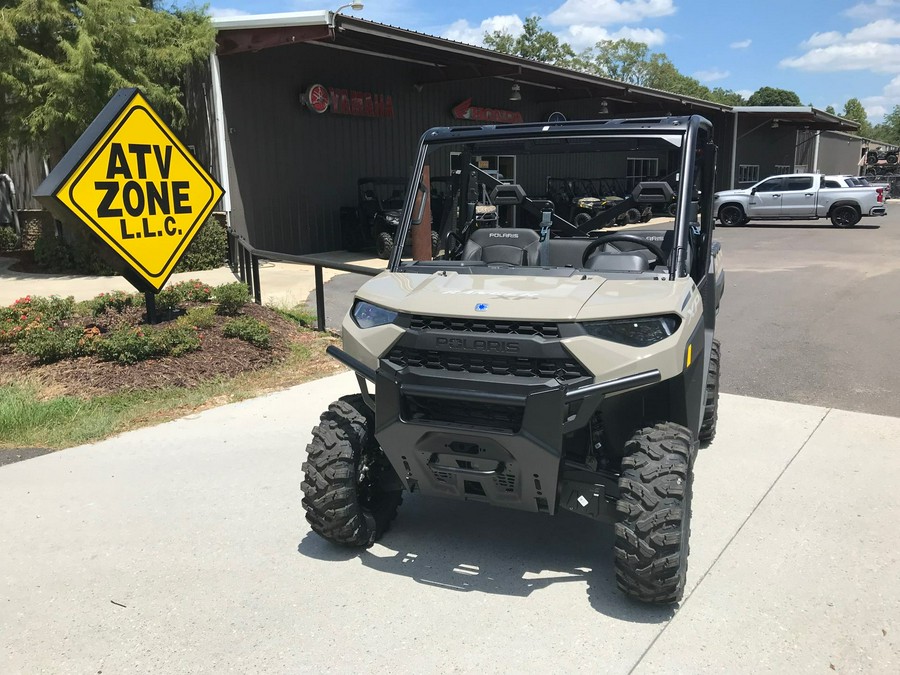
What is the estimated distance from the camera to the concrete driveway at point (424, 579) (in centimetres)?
287

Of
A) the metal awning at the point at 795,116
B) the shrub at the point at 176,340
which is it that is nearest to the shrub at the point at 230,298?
the shrub at the point at 176,340

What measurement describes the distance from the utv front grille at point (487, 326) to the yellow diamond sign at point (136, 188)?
458 cm

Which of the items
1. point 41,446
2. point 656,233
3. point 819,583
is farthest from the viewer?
point 41,446

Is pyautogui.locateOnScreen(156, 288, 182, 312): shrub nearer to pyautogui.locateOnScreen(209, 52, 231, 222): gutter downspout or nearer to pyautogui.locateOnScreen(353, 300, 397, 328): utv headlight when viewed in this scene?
pyautogui.locateOnScreen(353, 300, 397, 328): utv headlight

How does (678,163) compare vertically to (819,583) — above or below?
above

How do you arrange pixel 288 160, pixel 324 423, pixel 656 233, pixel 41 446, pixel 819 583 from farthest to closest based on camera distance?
pixel 288 160 < pixel 41 446 < pixel 656 233 < pixel 324 423 < pixel 819 583

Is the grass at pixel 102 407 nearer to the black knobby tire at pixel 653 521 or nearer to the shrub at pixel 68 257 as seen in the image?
the black knobby tire at pixel 653 521

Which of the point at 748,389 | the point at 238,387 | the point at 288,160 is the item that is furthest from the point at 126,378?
the point at 288,160

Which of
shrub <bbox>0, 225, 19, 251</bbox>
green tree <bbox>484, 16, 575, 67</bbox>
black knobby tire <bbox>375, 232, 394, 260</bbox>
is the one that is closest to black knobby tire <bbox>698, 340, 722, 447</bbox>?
black knobby tire <bbox>375, 232, 394, 260</bbox>

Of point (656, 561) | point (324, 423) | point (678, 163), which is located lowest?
point (656, 561)

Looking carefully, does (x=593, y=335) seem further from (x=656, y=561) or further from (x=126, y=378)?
(x=126, y=378)

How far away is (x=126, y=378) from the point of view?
6.28 meters

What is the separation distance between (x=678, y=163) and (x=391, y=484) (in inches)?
83.2

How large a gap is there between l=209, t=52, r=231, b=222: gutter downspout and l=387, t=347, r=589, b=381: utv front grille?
39.8 feet
